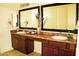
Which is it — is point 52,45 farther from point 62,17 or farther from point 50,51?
point 62,17

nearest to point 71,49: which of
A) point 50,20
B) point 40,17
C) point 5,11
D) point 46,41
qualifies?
point 46,41

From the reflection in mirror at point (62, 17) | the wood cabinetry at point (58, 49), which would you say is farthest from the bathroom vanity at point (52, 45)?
the reflection in mirror at point (62, 17)

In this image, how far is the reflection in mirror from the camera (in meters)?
→ 1.27

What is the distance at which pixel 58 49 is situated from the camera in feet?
4.21

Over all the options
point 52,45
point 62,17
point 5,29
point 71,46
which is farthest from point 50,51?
point 5,29

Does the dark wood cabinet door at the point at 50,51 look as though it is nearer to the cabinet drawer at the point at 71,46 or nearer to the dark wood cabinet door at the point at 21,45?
the cabinet drawer at the point at 71,46

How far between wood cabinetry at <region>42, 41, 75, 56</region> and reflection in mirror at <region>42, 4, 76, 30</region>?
28 cm

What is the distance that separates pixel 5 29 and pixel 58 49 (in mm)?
802

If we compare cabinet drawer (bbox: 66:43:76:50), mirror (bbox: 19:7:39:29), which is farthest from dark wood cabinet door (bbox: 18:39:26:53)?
cabinet drawer (bbox: 66:43:76:50)

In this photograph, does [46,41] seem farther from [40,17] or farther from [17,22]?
[17,22]

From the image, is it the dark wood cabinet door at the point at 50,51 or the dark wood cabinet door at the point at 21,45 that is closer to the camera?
the dark wood cabinet door at the point at 50,51

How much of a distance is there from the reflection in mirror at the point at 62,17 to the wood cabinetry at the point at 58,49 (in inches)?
11.0

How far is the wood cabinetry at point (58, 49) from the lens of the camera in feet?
3.87

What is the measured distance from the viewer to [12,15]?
1.12m
